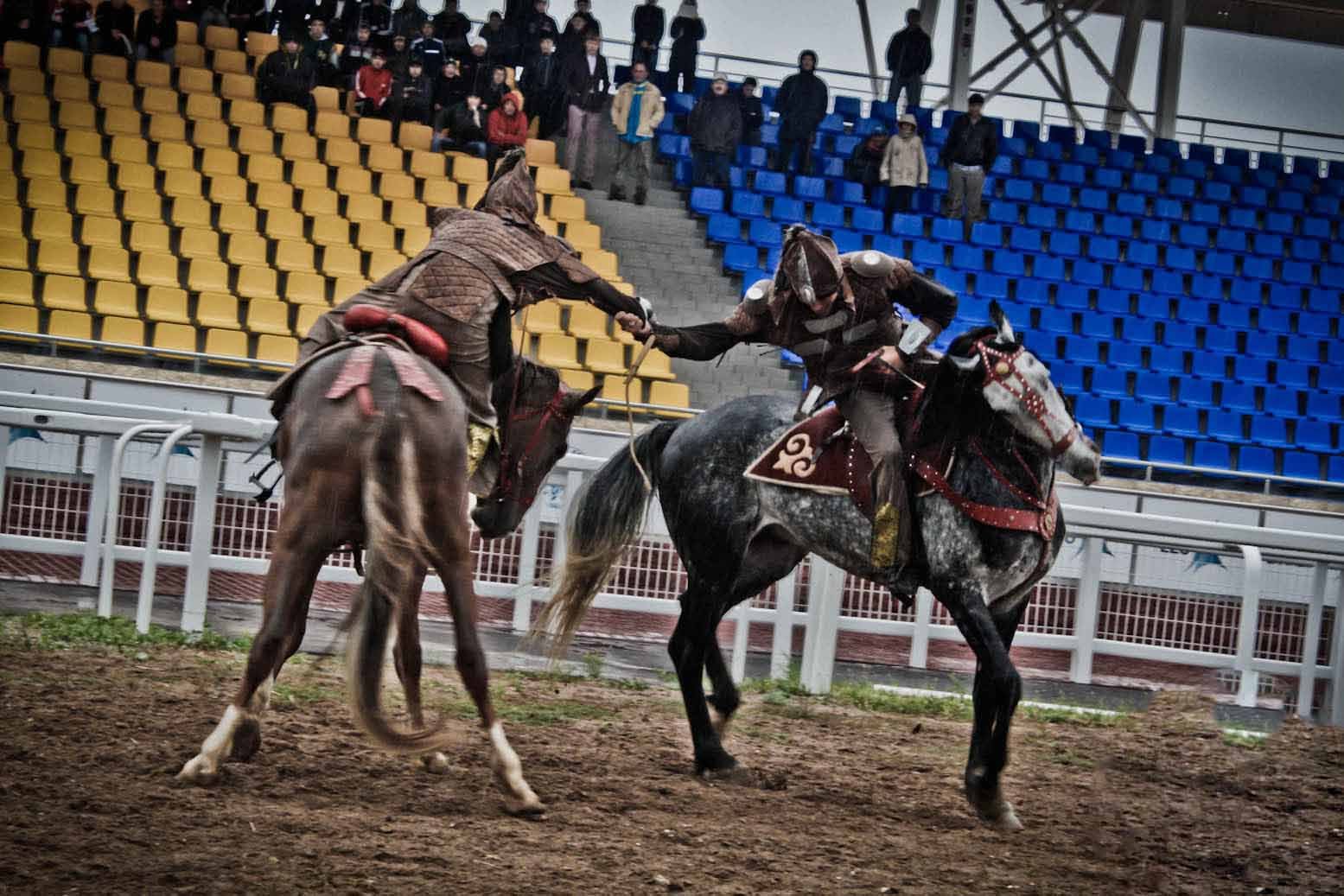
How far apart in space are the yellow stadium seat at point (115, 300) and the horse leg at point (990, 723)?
12.6 metres

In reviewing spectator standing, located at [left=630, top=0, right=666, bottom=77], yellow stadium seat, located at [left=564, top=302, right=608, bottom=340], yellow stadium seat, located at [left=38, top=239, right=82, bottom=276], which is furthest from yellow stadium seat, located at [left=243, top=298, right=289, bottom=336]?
spectator standing, located at [left=630, top=0, right=666, bottom=77]

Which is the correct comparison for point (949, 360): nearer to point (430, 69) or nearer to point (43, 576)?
point (43, 576)

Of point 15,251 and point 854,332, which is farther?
point 15,251

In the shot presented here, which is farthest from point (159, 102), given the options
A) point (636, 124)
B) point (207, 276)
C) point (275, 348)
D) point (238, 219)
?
point (636, 124)

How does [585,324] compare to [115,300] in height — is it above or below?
above

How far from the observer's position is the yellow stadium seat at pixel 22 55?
1906 cm

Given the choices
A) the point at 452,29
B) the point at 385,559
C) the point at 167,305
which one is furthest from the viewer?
the point at 452,29

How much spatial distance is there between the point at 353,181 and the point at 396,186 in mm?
558

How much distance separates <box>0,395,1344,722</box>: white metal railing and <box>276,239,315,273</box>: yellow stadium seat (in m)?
7.47

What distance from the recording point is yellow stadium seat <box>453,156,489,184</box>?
63.8 feet

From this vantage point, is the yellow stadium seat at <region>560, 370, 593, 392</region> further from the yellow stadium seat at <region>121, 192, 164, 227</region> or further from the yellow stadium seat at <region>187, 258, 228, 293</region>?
the yellow stadium seat at <region>121, 192, 164, 227</region>

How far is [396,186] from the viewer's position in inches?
747

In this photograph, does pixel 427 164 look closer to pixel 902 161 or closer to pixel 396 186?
pixel 396 186

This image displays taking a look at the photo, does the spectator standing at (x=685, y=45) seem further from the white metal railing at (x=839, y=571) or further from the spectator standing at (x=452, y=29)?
the white metal railing at (x=839, y=571)
